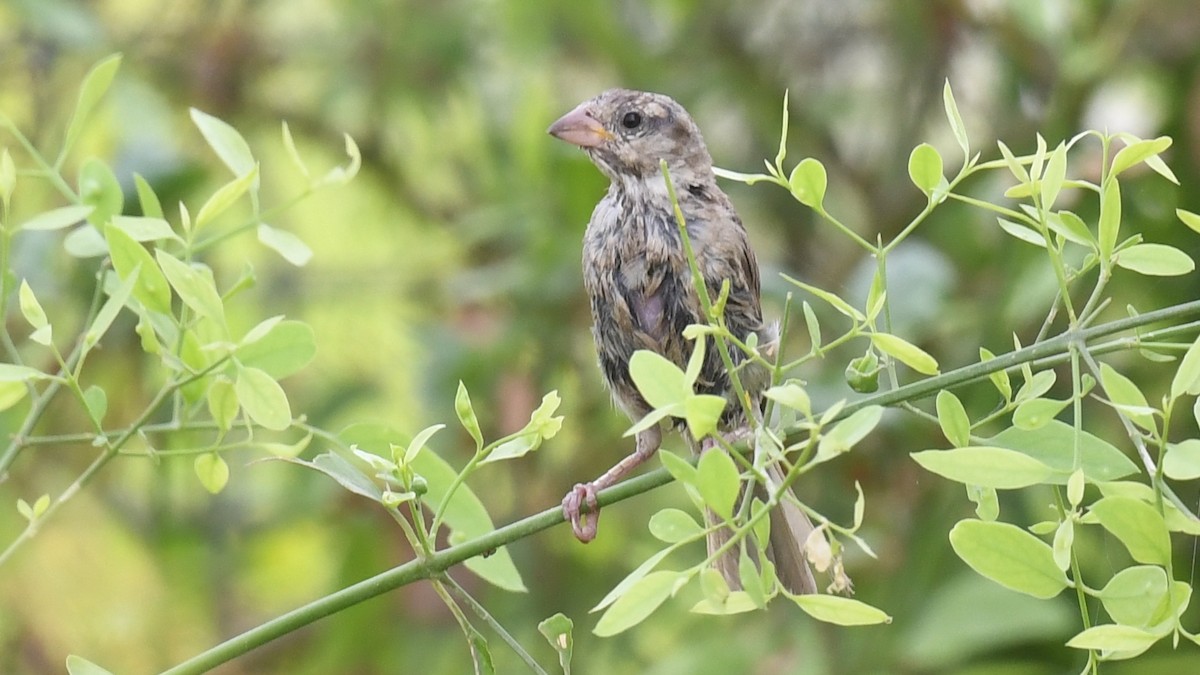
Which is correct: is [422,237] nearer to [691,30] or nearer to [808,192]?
[691,30]

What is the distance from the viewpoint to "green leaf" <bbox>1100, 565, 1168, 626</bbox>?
1.09 m

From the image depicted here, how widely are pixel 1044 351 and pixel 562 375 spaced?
237 cm

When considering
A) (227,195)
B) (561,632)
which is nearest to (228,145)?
(227,195)

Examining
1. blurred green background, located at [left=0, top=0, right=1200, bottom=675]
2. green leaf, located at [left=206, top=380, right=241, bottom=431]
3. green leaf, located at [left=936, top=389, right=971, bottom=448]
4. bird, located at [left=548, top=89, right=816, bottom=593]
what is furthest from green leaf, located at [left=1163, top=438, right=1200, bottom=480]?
blurred green background, located at [left=0, top=0, right=1200, bottom=675]

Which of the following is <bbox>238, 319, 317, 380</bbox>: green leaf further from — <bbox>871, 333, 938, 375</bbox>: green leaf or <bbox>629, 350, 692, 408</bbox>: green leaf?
<bbox>871, 333, 938, 375</bbox>: green leaf

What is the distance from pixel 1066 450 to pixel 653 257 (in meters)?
1.28

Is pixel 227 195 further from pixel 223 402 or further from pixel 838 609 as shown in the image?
pixel 838 609

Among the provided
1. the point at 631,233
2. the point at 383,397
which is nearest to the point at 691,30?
the point at 383,397

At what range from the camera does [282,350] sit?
141cm

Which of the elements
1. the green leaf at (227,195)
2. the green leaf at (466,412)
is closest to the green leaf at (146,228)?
the green leaf at (227,195)

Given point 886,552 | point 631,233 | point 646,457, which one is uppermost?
point 631,233

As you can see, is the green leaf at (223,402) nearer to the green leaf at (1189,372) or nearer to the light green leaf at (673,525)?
the light green leaf at (673,525)

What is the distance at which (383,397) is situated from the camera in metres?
3.75

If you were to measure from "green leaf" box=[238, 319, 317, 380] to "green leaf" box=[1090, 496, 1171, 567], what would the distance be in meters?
0.72
